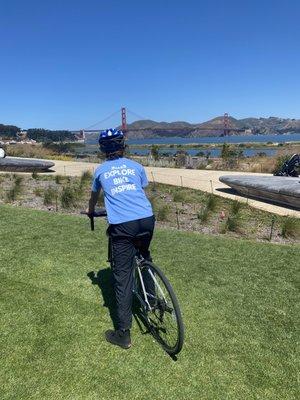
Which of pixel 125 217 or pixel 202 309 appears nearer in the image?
pixel 125 217

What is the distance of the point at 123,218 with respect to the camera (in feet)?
13.6

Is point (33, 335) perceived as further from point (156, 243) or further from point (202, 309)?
point (156, 243)

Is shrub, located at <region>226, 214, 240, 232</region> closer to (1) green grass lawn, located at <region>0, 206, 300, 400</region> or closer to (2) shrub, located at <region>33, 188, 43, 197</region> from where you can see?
(1) green grass lawn, located at <region>0, 206, 300, 400</region>

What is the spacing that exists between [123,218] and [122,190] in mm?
288

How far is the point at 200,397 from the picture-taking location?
11.6 ft

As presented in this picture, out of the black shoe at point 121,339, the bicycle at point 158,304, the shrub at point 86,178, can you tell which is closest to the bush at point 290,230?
the bicycle at point 158,304

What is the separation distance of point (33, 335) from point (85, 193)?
10319 mm

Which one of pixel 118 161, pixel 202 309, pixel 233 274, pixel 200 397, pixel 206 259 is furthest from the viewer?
pixel 206 259

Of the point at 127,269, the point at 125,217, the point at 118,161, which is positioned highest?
the point at 118,161

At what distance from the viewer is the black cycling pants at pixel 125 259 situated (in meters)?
4.18

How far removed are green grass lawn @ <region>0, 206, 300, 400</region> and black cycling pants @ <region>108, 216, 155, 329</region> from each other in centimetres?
37

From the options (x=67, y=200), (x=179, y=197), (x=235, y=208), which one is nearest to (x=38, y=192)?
(x=67, y=200)

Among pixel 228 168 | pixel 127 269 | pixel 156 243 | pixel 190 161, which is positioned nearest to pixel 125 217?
pixel 127 269

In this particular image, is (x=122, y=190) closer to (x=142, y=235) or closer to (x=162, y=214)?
(x=142, y=235)
